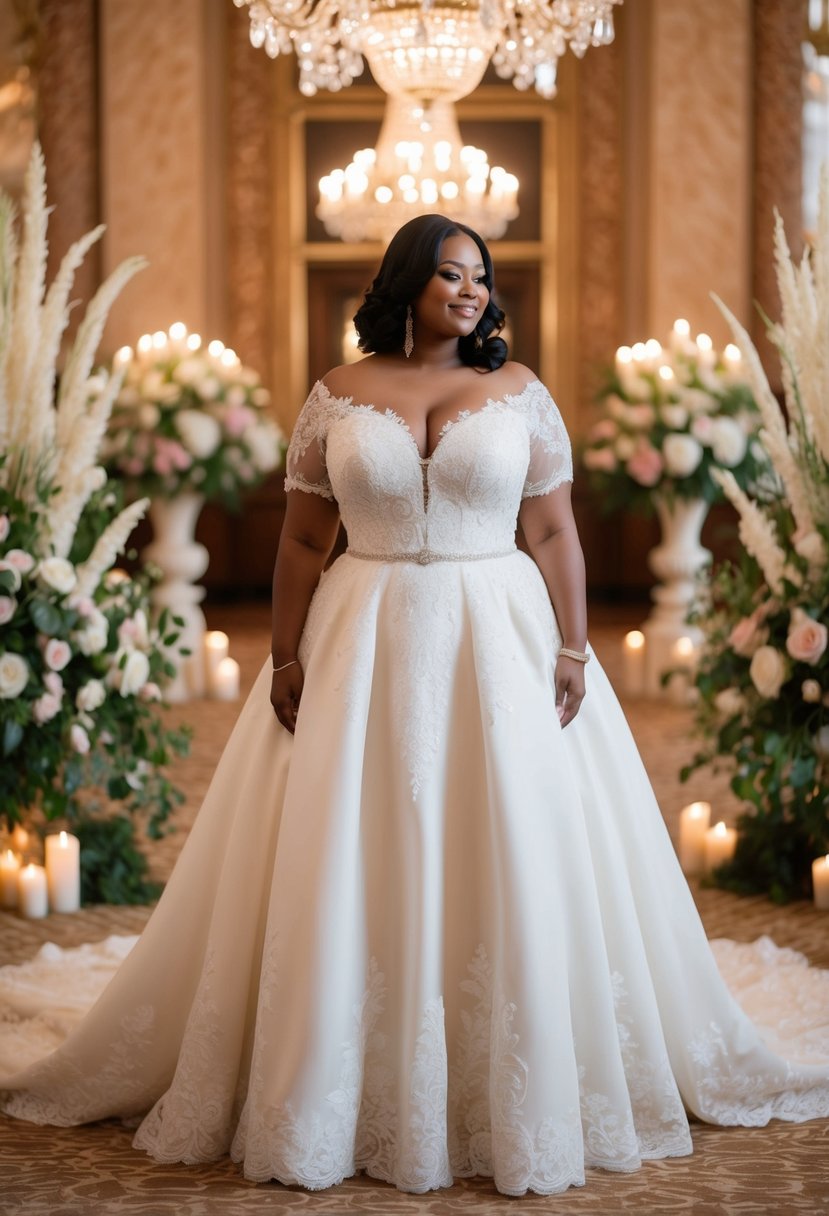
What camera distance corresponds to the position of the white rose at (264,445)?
8.09 m

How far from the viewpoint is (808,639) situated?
4.71m

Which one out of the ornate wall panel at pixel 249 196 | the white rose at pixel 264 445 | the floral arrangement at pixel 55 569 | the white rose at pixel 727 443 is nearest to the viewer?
the floral arrangement at pixel 55 569

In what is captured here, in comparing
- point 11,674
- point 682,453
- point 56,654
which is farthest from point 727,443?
point 11,674

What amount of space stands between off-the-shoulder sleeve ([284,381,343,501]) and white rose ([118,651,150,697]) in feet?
5.32

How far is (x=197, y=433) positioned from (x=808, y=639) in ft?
12.9

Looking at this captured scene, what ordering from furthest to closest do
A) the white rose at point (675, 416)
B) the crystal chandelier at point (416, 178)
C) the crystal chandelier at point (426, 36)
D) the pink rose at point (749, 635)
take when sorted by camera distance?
the crystal chandelier at point (416, 178), the white rose at point (675, 416), the crystal chandelier at point (426, 36), the pink rose at point (749, 635)

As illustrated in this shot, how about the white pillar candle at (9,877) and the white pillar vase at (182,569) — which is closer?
the white pillar candle at (9,877)

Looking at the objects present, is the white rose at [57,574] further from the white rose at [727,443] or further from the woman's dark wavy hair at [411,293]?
the white rose at [727,443]

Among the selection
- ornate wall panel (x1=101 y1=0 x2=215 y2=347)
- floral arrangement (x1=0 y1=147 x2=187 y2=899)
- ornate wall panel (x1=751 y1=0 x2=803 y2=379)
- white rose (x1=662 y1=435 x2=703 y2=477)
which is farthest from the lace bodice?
ornate wall panel (x1=101 y1=0 x2=215 y2=347)

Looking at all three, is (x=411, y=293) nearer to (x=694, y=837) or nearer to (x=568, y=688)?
(x=568, y=688)

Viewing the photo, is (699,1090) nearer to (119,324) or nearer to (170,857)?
(170,857)

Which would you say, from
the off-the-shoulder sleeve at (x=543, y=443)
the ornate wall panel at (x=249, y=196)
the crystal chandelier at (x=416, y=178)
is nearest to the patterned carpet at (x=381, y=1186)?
the off-the-shoulder sleeve at (x=543, y=443)

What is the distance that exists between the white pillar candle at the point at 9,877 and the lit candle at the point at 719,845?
2.21 meters

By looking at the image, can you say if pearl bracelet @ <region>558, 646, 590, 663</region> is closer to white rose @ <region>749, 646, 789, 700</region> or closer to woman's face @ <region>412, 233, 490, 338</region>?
woman's face @ <region>412, 233, 490, 338</region>
